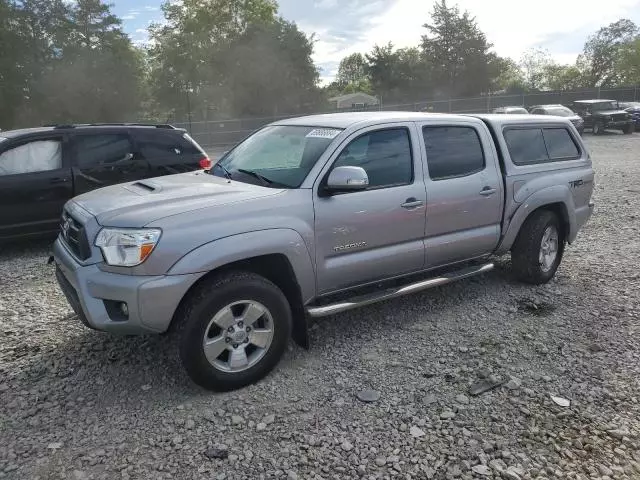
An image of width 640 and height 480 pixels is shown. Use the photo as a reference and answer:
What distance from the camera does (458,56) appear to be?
51.5 m

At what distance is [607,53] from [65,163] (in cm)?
7163

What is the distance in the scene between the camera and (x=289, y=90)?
45812mm

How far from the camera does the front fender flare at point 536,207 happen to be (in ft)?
16.5

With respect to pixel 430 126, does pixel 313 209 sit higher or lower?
lower

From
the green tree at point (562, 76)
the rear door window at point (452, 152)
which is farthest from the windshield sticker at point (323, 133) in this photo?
the green tree at point (562, 76)

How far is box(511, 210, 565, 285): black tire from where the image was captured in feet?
17.0

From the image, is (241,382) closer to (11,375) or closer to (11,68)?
(11,375)

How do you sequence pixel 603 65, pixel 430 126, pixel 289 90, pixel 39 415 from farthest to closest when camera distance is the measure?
1. pixel 603 65
2. pixel 289 90
3. pixel 430 126
4. pixel 39 415

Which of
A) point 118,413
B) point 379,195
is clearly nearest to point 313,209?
point 379,195

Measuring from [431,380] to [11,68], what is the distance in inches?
1572

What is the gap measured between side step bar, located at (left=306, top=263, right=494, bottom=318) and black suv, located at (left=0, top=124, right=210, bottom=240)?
14.6 feet

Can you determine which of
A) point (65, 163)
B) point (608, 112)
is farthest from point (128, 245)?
point (608, 112)

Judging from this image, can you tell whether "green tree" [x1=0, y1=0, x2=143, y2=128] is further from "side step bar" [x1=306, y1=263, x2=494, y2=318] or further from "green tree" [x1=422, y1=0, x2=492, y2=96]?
"side step bar" [x1=306, y1=263, x2=494, y2=318]

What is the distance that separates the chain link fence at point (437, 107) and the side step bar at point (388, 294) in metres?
22.9
